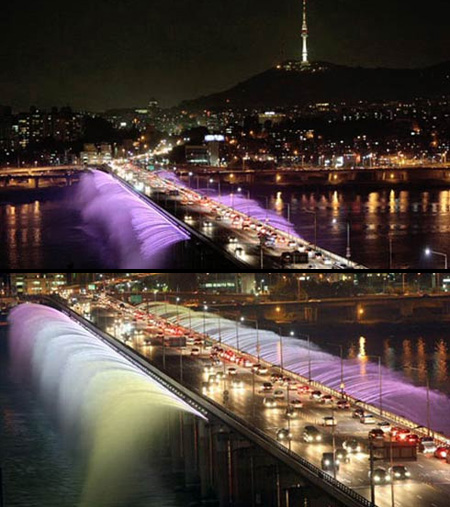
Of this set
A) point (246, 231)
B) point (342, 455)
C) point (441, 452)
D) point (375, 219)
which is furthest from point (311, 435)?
point (375, 219)

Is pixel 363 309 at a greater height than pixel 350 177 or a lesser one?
lesser

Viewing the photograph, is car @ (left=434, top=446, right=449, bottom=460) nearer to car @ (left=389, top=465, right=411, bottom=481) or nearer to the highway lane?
the highway lane

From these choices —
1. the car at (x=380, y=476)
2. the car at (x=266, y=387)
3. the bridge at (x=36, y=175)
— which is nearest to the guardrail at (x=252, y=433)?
the car at (x=380, y=476)

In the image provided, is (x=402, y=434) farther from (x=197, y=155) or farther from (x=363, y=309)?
(x=197, y=155)

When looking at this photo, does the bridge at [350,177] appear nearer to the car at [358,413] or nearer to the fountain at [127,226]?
the fountain at [127,226]

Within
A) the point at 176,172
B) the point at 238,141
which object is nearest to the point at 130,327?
the point at 176,172

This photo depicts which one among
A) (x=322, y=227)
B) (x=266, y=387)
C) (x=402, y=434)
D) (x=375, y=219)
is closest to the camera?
(x=402, y=434)

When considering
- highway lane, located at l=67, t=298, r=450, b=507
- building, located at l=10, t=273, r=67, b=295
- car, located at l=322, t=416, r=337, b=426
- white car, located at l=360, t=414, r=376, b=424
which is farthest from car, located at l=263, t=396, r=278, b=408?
building, located at l=10, t=273, r=67, b=295
